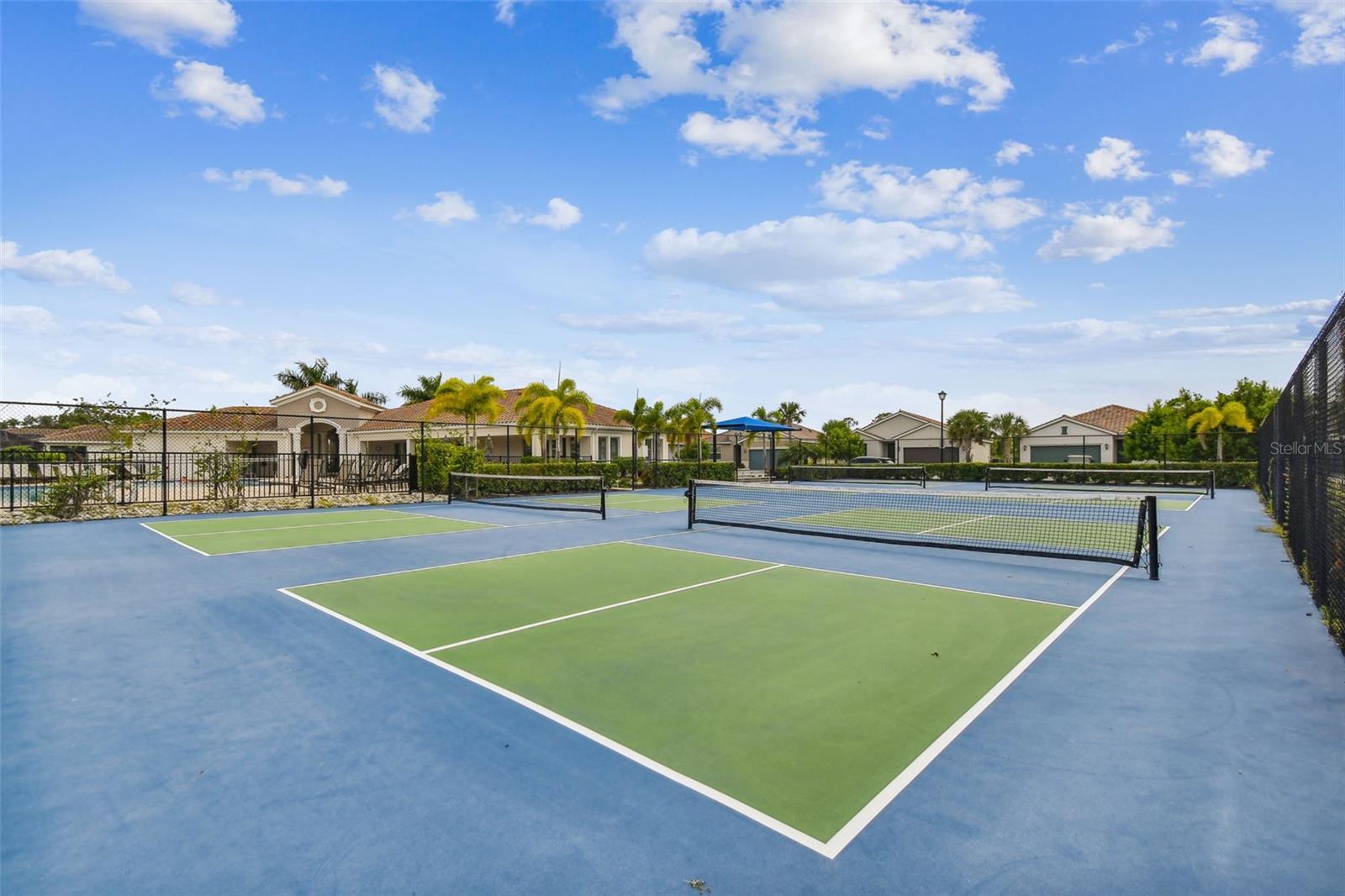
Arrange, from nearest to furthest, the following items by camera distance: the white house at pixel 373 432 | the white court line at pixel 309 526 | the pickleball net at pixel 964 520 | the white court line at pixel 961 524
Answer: the pickleball net at pixel 964 520 → the white court line at pixel 961 524 → the white court line at pixel 309 526 → the white house at pixel 373 432

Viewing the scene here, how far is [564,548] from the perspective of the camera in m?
11.4

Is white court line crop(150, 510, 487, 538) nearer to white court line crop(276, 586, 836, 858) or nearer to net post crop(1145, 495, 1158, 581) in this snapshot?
white court line crop(276, 586, 836, 858)

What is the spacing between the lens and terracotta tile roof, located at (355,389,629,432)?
38156 millimetres

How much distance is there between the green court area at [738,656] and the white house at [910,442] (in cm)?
4927

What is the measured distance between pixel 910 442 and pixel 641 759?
2211 inches

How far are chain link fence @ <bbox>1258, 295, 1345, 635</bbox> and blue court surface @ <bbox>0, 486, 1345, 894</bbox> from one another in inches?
18.6

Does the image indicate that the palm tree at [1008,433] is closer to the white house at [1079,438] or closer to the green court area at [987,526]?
the white house at [1079,438]

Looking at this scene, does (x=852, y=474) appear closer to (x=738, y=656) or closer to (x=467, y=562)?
(x=467, y=562)

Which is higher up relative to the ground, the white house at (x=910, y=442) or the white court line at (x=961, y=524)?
the white house at (x=910, y=442)

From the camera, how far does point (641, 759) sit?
12.0ft

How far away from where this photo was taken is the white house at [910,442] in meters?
54.4

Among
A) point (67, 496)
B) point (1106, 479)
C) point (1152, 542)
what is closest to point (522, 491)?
point (67, 496)

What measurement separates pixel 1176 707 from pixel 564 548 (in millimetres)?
8607

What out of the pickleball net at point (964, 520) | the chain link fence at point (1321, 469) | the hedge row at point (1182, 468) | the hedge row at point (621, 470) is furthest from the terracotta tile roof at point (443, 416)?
the chain link fence at point (1321, 469)
